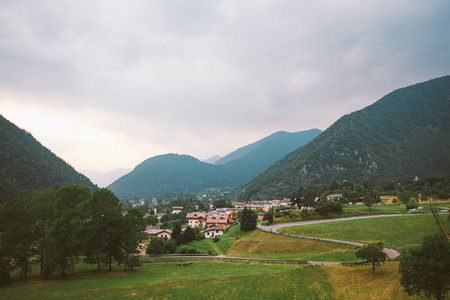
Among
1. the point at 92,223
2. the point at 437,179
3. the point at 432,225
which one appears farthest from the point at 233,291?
the point at 437,179

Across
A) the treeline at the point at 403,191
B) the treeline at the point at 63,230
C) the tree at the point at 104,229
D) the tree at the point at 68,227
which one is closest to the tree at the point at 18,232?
the treeline at the point at 63,230

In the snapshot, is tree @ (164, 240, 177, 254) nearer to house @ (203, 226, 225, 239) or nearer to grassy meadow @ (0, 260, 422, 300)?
grassy meadow @ (0, 260, 422, 300)

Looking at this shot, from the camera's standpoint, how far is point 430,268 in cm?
2056

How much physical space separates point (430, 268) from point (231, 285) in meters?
19.8

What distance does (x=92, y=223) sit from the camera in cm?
3647

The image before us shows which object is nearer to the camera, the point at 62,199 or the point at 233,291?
the point at 233,291

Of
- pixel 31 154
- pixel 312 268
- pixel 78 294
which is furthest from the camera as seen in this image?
pixel 31 154

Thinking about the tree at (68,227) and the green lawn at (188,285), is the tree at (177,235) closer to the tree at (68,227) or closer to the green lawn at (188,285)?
the green lawn at (188,285)

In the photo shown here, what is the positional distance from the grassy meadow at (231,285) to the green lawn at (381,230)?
18064mm

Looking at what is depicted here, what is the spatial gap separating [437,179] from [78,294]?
15515cm

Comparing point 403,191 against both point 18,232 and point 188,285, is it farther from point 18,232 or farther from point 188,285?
point 18,232

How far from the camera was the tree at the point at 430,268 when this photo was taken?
20391mm

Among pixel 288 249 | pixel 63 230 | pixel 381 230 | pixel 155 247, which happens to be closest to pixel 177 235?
pixel 155 247

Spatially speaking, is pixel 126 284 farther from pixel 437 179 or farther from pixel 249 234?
pixel 437 179
